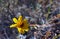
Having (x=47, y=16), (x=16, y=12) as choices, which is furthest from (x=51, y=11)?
(x=16, y=12)

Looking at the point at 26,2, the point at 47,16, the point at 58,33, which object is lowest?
the point at 58,33

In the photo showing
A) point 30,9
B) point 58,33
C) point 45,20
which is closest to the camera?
point 58,33

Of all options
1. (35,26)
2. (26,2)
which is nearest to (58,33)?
(35,26)

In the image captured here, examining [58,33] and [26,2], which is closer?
[58,33]

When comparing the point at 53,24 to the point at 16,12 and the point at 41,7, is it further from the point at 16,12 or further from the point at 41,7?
the point at 16,12

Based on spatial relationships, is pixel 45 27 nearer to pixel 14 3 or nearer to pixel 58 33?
pixel 58 33

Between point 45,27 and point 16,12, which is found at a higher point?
point 16,12

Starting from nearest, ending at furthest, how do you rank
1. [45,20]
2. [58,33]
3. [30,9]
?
[58,33] < [45,20] < [30,9]
